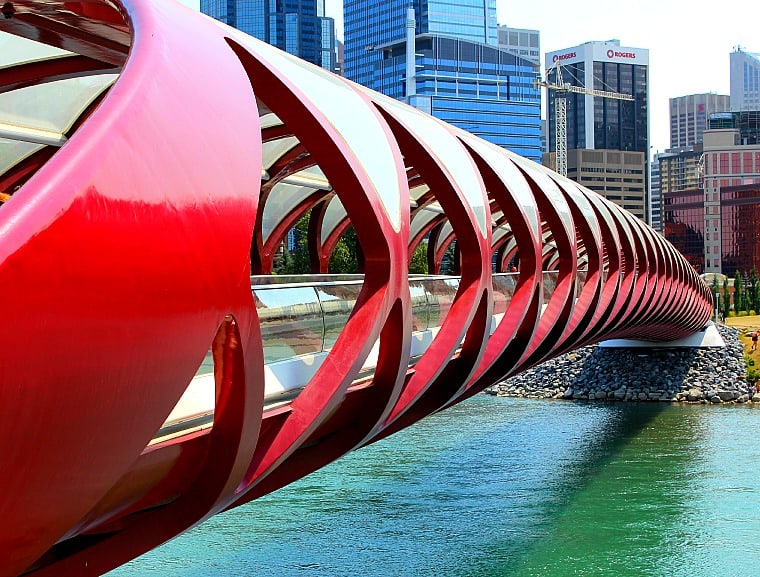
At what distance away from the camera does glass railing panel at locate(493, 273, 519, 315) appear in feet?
43.7

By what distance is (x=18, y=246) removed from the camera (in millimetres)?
3406

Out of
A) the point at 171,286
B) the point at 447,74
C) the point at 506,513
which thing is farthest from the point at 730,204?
the point at 171,286

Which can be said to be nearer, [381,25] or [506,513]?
[506,513]

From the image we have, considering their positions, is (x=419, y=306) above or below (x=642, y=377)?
above

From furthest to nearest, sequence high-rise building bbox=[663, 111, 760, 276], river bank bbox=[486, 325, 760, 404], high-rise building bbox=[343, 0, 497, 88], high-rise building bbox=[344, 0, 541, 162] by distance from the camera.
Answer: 1. high-rise building bbox=[343, 0, 497, 88]
2. high-rise building bbox=[344, 0, 541, 162]
3. high-rise building bbox=[663, 111, 760, 276]
4. river bank bbox=[486, 325, 760, 404]

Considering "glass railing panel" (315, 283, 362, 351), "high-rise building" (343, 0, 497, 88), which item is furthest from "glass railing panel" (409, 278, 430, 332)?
"high-rise building" (343, 0, 497, 88)

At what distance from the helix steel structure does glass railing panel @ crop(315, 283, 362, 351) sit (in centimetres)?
34

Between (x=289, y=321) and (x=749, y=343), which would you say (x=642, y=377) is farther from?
(x=289, y=321)

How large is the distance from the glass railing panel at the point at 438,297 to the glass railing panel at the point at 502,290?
1.89m

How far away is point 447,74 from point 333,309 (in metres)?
164

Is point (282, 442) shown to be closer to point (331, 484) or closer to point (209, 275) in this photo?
point (209, 275)

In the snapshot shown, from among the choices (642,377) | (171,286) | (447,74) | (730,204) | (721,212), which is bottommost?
(642,377)

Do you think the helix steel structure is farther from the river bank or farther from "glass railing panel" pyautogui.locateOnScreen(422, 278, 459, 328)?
the river bank

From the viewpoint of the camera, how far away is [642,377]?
43.6 m
